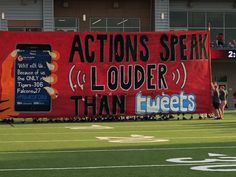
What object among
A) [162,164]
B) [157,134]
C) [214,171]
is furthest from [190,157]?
[157,134]

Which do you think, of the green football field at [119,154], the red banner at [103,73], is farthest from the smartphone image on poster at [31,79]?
the green football field at [119,154]

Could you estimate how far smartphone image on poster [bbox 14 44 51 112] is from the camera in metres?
21.9

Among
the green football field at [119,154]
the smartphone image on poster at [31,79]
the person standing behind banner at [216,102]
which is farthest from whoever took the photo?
the person standing behind banner at [216,102]

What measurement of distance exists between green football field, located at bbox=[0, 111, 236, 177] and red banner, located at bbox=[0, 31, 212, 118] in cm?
634

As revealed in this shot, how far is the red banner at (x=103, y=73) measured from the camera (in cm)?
A: 2191

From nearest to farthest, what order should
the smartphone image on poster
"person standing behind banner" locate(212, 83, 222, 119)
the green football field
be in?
the green football field < the smartphone image on poster < "person standing behind banner" locate(212, 83, 222, 119)

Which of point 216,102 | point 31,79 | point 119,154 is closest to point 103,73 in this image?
point 31,79

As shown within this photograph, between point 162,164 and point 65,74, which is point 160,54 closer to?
point 65,74

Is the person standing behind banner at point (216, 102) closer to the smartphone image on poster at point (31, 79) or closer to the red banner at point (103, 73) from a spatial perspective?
the red banner at point (103, 73)

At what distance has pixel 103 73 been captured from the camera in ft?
74.3

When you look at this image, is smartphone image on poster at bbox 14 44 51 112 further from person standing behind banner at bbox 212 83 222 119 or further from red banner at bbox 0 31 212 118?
person standing behind banner at bbox 212 83 222 119

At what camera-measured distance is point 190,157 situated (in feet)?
33.9

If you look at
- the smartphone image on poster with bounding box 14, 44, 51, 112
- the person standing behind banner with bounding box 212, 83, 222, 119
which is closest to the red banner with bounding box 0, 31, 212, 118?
the smartphone image on poster with bounding box 14, 44, 51, 112

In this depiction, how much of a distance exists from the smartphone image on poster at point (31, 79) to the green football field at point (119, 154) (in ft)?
20.4
